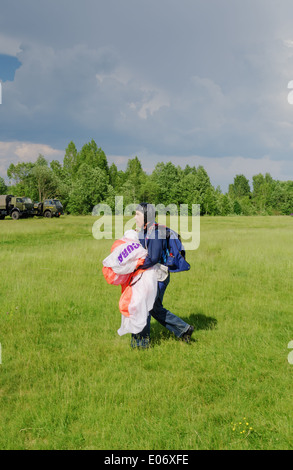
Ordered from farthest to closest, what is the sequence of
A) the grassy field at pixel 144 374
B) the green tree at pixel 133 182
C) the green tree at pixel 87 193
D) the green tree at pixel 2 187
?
the green tree at pixel 2 187
the green tree at pixel 133 182
the green tree at pixel 87 193
the grassy field at pixel 144 374

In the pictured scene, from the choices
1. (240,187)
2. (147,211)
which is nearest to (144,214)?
(147,211)

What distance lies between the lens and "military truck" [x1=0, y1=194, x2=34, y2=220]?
126ft

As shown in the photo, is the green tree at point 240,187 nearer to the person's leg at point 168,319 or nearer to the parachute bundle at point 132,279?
the person's leg at point 168,319

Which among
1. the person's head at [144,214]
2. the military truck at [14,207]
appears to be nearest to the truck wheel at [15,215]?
the military truck at [14,207]

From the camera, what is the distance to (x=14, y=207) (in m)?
39.4

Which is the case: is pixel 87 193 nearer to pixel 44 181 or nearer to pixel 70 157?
pixel 44 181

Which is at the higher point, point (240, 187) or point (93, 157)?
point (93, 157)

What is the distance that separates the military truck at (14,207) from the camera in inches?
1517

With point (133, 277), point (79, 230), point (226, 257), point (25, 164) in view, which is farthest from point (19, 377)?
point (25, 164)

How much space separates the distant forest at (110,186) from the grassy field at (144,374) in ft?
203

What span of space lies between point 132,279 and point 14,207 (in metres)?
38.1

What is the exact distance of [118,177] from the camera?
289ft

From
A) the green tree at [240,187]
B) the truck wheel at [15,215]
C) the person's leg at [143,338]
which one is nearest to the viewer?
the person's leg at [143,338]
